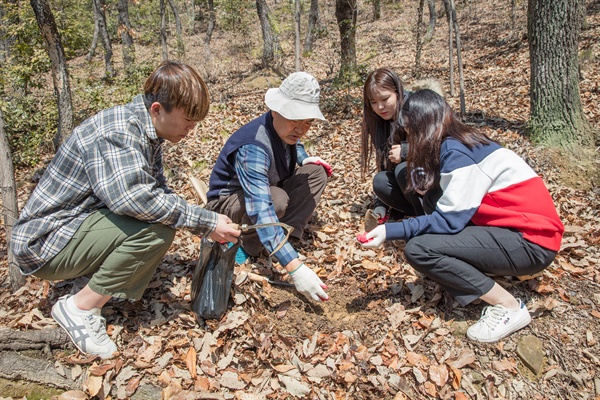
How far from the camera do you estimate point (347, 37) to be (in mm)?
7258

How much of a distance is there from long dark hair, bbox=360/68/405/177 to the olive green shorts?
Answer: 6.66ft

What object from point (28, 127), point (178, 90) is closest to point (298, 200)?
point (178, 90)

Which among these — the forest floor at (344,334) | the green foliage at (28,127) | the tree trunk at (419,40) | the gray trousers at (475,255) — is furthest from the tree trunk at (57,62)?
the tree trunk at (419,40)

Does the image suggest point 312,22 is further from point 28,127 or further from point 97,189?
point 97,189

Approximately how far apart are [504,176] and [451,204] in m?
0.35

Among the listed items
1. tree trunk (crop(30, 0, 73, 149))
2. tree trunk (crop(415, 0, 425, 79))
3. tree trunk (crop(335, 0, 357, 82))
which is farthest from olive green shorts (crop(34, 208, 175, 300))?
tree trunk (crop(415, 0, 425, 79))

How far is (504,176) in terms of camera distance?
91.1 inches

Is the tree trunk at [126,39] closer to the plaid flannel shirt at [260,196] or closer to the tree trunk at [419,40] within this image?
the tree trunk at [419,40]

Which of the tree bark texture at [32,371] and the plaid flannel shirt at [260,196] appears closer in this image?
the tree bark texture at [32,371]

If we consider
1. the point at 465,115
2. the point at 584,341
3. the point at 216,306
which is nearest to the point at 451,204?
the point at 584,341

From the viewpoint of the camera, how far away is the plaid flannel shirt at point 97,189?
2.01 meters

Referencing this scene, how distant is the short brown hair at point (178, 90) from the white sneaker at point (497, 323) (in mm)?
2084

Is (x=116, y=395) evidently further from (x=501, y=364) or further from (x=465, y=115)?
(x=465, y=115)

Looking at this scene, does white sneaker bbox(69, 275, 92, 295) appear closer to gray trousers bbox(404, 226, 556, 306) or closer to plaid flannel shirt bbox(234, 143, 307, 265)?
plaid flannel shirt bbox(234, 143, 307, 265)
